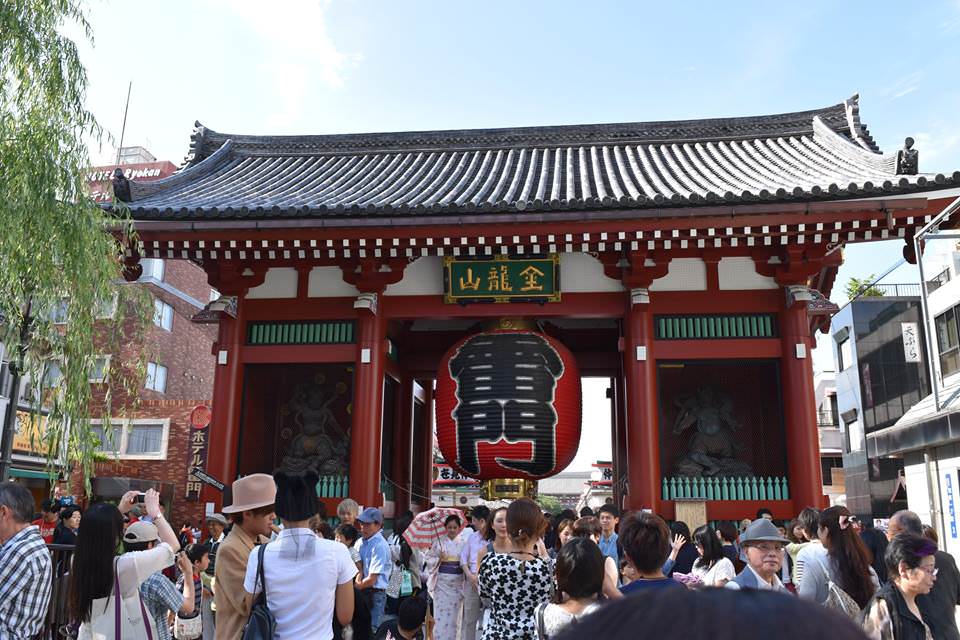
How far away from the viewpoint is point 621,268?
11.2 m

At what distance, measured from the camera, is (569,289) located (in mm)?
11414

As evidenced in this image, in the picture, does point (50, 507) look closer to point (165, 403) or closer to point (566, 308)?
point (566, 308)

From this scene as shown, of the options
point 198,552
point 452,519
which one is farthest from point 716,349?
point 198,552

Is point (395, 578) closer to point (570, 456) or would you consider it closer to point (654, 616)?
point (570, 456)

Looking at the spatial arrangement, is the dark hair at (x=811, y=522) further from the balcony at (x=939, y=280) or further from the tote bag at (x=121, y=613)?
the balcony at (x=939, y=280)

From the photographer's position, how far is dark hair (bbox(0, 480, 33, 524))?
3707 mm

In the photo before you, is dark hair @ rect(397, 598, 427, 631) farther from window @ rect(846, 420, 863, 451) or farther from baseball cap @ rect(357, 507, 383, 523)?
window @ rect(846, 420, 863, 451)

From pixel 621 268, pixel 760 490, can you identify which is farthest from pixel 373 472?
pixel 760 490

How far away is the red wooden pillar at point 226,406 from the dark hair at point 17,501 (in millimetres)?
7150

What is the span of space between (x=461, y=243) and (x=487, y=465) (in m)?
3.22

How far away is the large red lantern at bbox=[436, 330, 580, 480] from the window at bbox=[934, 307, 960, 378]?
15.2m

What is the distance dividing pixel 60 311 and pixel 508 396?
18.9 feet

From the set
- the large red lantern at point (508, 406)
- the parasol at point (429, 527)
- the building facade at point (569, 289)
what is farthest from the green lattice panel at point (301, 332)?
the parasol at point (429, 527)

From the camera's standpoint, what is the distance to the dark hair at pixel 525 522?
169 inches
